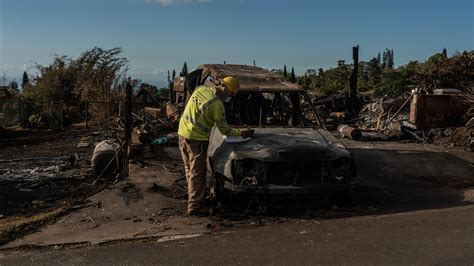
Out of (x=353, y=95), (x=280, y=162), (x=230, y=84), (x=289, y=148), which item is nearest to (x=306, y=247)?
(x=280, y=162)

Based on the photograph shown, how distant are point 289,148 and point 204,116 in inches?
49.0

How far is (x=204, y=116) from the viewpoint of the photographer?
719cm

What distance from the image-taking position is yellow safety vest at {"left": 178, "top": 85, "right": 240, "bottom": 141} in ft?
23.3

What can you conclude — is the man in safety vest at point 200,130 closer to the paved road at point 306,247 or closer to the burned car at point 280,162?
the burned car at point 280,162

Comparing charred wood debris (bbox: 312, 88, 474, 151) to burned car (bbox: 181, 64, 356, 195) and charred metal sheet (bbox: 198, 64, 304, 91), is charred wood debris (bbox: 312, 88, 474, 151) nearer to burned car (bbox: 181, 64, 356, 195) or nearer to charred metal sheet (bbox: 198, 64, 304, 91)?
charred metal sheet (bbox: 198, 64, 304, 91)

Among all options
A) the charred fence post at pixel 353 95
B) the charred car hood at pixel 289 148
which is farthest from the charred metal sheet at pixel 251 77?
the charred fence post at pixel 353 95

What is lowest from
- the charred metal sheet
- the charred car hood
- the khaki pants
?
the khaki pants

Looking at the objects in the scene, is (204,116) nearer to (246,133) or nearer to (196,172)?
(246,133)

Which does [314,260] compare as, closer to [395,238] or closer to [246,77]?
[395,238]

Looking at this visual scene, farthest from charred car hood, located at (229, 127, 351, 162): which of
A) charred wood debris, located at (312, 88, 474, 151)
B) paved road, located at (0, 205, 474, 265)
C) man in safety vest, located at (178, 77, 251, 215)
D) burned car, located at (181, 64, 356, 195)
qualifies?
charred wood debris, located at (312, 88, 474, 151)

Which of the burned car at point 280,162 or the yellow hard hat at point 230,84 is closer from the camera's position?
the burned car at point 280,162

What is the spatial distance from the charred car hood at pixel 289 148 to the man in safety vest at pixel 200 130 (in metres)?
0.29

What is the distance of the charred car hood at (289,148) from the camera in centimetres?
694

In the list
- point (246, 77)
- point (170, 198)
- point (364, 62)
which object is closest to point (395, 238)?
point (170, 198)
